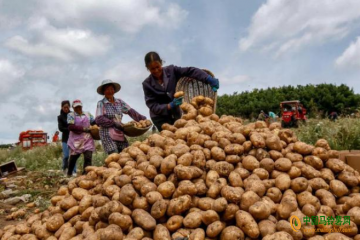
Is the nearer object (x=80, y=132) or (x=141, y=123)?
(x=141, y=123)

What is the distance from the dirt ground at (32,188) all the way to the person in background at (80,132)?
0.97m

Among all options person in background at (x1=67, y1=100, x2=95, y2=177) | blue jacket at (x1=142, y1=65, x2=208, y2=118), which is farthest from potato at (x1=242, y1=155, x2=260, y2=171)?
person in background at (x1=67, y1=100, x2=95, y2=177)

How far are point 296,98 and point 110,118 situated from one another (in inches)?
1025

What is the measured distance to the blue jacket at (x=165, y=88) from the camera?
4.57m

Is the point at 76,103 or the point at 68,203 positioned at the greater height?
the point at 76,103

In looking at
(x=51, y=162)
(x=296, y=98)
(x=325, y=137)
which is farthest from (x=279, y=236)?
(x=296, y=98)

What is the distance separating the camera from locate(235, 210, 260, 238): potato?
224 centimetres

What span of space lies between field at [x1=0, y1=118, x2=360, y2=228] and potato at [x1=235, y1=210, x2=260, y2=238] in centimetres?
367

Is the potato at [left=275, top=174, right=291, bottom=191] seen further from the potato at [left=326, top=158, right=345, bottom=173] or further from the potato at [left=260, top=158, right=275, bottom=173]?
the potato at [left=326, top=158, right=345, bottom=173]

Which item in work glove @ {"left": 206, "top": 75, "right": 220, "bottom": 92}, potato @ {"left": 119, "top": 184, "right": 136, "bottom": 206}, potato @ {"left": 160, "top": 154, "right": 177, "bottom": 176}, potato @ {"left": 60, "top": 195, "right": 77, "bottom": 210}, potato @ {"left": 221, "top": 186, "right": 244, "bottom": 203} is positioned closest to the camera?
potato @ {"left": 221, "top": 186, "right": 244, "bottom": 203}

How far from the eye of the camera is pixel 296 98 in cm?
2834

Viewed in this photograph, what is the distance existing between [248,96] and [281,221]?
28489 mm

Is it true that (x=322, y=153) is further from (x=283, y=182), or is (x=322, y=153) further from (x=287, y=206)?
(x=287, y=206)

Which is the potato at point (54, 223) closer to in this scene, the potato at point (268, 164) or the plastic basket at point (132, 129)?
the potato at point (268, 164)
